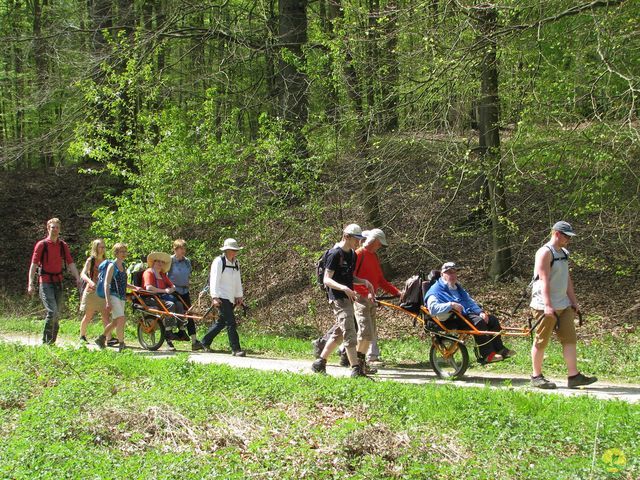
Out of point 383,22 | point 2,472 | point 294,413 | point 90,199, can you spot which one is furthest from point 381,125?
point 90,199

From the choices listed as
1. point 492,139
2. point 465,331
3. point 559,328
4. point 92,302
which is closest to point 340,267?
point 465,331

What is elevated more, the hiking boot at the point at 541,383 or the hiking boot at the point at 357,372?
the hiking boot at the point at 357,372

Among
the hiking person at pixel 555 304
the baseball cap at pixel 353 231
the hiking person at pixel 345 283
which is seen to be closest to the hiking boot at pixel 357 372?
the hiking person at pixel 345 283

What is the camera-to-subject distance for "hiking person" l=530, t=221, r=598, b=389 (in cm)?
909

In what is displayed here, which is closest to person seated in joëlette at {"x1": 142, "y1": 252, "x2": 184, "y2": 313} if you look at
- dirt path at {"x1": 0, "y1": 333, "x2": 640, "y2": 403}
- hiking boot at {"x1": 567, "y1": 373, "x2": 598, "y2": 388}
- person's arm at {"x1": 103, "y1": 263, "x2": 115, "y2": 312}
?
dirt path at {"x1": 0, "y1": 333, "x2": 640, "y2": 403}

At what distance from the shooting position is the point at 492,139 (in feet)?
55.1

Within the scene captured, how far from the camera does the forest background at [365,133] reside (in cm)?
1330

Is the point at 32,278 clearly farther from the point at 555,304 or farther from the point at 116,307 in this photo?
the point at 555,304

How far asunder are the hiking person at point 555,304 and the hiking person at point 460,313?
0.66 m

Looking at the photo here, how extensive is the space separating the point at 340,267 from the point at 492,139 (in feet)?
27.7

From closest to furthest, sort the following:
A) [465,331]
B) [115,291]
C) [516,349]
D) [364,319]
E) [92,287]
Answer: [465,331], [364,319], [516,349], [115,291], [92,287]

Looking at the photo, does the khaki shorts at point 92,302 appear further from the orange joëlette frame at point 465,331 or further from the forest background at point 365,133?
the orange joëlette frame at point 465,331

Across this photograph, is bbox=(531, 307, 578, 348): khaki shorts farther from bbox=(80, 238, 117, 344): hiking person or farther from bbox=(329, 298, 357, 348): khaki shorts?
bbox=(80, 238, 117, 344): hiking person

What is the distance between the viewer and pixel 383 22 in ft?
44.4
